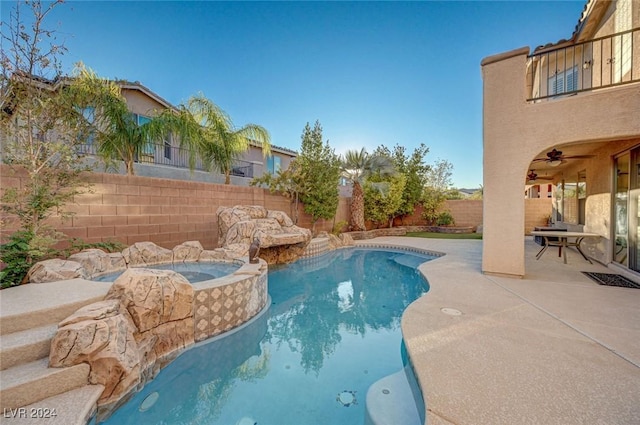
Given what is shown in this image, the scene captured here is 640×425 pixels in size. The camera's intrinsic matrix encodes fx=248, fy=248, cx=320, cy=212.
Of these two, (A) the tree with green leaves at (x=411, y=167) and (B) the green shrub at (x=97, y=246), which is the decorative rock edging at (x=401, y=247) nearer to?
(A) the tree with green leaves at (x=411, y=167)

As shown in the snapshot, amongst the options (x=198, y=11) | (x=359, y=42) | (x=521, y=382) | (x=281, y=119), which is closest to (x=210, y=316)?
(x=521, y=382)

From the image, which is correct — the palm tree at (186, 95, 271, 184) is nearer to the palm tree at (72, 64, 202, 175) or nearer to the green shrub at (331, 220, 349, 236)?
the palm tree at (72, 64, 202, 175)

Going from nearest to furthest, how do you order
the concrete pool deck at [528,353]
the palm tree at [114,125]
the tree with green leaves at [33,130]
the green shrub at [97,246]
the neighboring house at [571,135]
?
the concrete pool deck at [528,353], the tree with green leaves at [33,130], the neighboring house at [571,135], the green shrub at [97,246], the palm tree at [114,125]

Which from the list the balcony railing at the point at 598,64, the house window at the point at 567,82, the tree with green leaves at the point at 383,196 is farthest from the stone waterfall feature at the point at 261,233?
the house window at the point at 567,82

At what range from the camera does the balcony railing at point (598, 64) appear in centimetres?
556

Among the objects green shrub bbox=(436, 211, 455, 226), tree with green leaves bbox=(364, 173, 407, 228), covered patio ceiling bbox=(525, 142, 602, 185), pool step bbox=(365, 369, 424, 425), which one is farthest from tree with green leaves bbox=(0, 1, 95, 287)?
green shrub bbox=(436, 211, 455, 226)

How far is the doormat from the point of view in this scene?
17.7ft

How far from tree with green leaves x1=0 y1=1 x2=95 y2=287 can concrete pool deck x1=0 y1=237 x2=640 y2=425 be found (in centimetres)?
171

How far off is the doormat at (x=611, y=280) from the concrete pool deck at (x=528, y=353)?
0.40 metres

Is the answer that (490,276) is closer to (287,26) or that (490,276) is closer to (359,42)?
(359,42)

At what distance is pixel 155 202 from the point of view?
802 centimetres

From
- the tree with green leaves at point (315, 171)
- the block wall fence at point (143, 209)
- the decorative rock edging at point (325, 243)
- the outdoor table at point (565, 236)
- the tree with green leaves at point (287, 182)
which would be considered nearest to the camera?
the block wall fence at point (143, 209)

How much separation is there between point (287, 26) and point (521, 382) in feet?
44.9

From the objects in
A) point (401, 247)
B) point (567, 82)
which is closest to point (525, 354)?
point (401, 247)
